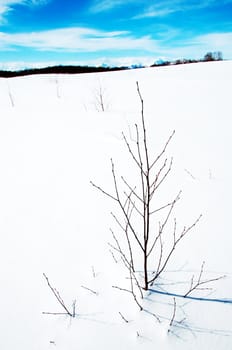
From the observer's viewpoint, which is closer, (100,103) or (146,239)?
(146,239)

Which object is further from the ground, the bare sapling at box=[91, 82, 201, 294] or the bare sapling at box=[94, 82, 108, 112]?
the bare sapling at box=[94, 82, 108, 112]

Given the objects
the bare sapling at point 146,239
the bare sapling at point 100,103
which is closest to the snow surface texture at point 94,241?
the bare sapling at point 146,239

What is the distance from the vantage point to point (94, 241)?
207 cm

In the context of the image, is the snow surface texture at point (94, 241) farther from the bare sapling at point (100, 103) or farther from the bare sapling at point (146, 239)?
the bare sapling at point (100, 103)

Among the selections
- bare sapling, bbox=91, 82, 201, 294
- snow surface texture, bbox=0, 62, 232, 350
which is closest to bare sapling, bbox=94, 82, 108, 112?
snow surface texture, bbox=0, 62, 232, 350

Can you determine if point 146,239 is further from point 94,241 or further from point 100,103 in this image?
point 100,103

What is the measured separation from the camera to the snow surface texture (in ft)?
4.51

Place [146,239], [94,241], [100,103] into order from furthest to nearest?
[100,103], [94,241], [146,239]

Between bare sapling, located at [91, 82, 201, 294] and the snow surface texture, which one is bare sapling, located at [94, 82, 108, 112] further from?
bare sapling, located at [91, 82, 201, 294]

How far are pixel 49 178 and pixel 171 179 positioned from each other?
4.56 feet

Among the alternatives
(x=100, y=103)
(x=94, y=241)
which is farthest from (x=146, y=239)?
(x=100, y=103)

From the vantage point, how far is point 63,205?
263cm

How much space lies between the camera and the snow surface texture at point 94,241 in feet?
4.51

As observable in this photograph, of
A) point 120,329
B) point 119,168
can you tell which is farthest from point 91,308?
point 119,168
